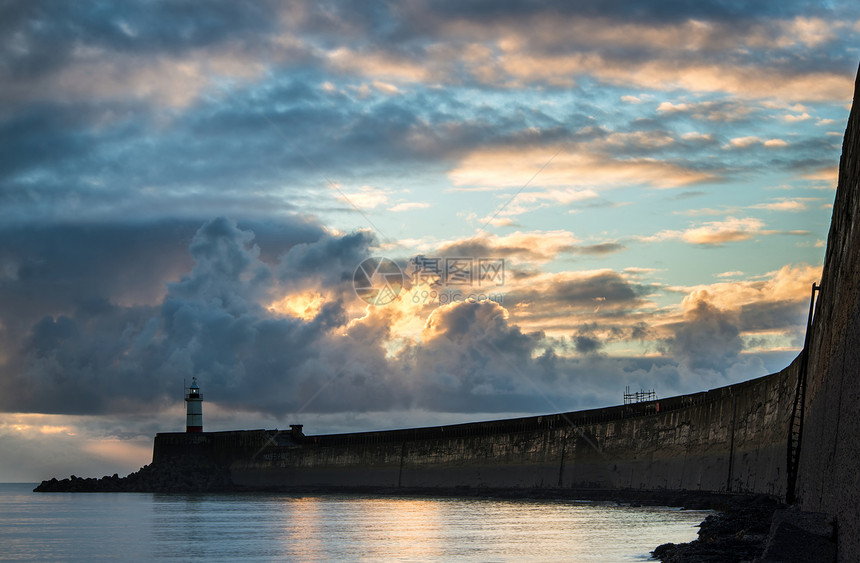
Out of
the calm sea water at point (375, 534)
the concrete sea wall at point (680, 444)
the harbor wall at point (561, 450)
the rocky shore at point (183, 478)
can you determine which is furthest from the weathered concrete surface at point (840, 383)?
the rocky shore at point (183, 478)

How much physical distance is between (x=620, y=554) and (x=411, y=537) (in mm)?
9280

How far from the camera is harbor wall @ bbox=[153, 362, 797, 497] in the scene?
28.9 m

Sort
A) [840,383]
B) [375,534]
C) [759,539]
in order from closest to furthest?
[840,383], [759,539], [375,534]

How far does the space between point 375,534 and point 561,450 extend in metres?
19.2

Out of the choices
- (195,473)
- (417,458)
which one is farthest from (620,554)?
(195,473)

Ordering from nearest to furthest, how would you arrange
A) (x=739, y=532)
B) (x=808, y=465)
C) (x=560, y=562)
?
1. (x=808, y=465)
2. (x=739, y=532)
3. (x=560, y=562)

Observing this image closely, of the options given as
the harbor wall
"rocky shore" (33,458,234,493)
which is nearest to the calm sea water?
the harbor wall

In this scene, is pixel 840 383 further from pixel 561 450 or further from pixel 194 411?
pixel 194 411

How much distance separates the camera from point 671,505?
35.4 meters

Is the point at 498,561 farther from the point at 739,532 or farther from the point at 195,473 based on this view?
the point at 195,473

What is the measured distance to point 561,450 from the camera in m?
47.5

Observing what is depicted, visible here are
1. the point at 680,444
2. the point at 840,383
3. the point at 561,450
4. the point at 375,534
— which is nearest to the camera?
the point at 840,383

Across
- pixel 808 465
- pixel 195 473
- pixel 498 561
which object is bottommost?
pixel 195 473

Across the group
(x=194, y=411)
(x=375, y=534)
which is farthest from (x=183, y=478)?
(x=375, y=534)
